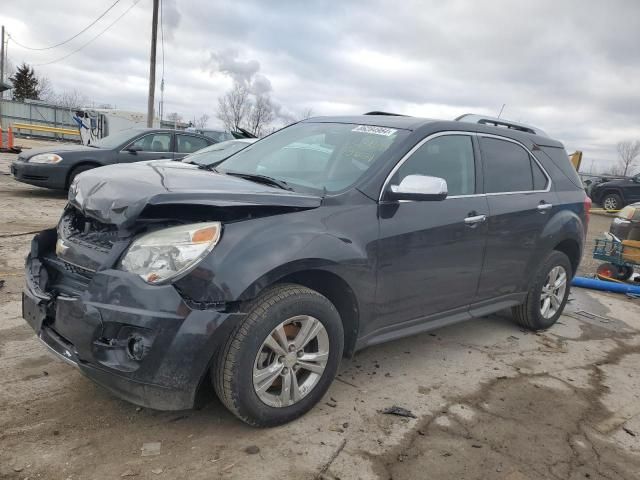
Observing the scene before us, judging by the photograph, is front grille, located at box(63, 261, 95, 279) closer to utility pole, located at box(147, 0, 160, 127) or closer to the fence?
utility pole, located at box(147, 0, 160, 127)

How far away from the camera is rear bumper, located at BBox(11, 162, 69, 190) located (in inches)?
363

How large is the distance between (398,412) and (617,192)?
1991 cm

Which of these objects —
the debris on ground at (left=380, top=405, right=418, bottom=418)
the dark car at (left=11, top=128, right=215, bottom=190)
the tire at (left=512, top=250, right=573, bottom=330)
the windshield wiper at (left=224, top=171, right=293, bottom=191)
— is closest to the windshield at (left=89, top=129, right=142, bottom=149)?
the dark car at (left=11, top=128, right=215, bottom=190)

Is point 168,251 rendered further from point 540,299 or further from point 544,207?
point 540,299

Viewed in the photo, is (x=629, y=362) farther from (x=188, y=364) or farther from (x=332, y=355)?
(x=188, y=364)

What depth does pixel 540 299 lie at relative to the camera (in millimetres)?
4641

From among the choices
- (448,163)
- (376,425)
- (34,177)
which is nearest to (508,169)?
(448,163)

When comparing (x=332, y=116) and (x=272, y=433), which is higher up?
(x=332, y=116)

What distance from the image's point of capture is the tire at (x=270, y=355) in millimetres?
2506

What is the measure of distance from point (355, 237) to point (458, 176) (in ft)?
4.05

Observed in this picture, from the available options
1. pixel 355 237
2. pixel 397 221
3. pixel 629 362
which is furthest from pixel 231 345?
pixel 629 362

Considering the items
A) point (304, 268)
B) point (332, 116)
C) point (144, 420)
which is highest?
point (332, 116)

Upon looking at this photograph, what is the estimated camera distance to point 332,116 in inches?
161

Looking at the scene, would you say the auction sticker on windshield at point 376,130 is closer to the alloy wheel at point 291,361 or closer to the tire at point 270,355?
the tire at point 270,355
